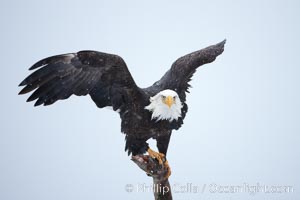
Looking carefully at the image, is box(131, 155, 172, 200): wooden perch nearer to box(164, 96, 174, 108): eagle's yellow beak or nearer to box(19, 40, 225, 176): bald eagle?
box(19, 40, 225, 176): bald eagle

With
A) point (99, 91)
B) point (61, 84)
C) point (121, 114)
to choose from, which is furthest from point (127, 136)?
point (61, 84)

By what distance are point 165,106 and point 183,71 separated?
2.85 ft

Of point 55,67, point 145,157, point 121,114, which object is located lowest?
point 145,157

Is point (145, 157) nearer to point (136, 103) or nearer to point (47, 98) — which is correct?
point (136, 103)

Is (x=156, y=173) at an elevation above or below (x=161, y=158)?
below

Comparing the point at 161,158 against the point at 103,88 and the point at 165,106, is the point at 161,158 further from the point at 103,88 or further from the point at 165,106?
the point at 103,88

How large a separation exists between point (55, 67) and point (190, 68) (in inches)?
70.4

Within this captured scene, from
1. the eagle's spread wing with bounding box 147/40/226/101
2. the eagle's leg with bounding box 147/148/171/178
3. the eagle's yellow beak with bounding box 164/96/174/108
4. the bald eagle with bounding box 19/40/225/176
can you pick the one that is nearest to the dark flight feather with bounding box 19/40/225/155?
the bald eagle with bounding box 19/40/225/176

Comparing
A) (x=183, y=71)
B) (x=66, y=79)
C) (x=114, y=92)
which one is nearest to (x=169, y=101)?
(x=114, y=92)

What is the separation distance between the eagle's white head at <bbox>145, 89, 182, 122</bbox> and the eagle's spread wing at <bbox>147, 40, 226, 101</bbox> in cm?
41

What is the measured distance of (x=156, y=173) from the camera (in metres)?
6.02

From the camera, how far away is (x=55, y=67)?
227 inches

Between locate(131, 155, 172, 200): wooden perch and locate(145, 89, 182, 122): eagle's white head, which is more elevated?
locate(145, 89, 182, 122): eagle's white head

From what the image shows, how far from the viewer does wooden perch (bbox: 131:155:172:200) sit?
596 cm
